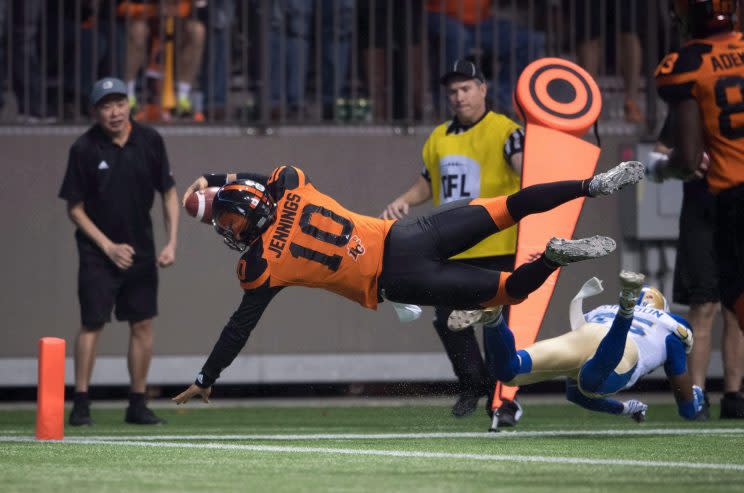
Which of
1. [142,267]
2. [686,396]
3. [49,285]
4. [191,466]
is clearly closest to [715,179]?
[686,396]

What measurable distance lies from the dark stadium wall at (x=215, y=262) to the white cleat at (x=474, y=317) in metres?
4.12

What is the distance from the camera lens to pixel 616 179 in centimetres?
620

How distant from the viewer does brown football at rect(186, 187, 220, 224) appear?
262 inches

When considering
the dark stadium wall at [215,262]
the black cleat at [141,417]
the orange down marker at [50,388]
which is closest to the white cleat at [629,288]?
the orange down marker at [50,388]

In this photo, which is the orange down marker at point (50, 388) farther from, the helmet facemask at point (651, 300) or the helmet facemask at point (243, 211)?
the helmet facemask at point (651, 300)

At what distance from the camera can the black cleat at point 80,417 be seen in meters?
8.11

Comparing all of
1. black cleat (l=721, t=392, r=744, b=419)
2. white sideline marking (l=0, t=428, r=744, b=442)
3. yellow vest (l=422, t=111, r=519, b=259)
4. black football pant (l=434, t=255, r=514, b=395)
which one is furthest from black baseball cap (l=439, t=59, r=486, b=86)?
black cleat (l=721, t=392, r=744, b=419)

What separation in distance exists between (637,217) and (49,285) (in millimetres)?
4416

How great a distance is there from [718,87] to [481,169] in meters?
1.61

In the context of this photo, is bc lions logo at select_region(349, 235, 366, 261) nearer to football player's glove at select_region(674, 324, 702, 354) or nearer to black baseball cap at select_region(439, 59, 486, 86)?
football player's glove at select_region(674, 324, 702, 354)

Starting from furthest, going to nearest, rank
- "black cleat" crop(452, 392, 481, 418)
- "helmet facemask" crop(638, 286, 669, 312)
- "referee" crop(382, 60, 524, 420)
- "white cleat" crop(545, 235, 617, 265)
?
→ 1. "black cleat" crop(452, 392, 481, 418)
2. "referee" crop(382, 60, 524, 420)
3. "helmet facemask" crop(638, 286, 669, 312)
4. "white cleat" crop(545, 235, 617, 265)

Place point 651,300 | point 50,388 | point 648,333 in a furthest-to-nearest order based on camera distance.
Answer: point 651,300, point 648,333, point 50,388

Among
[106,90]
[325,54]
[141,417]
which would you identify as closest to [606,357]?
A: [141,417]

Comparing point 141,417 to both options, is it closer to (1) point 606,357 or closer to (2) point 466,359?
(2) point 466,359
